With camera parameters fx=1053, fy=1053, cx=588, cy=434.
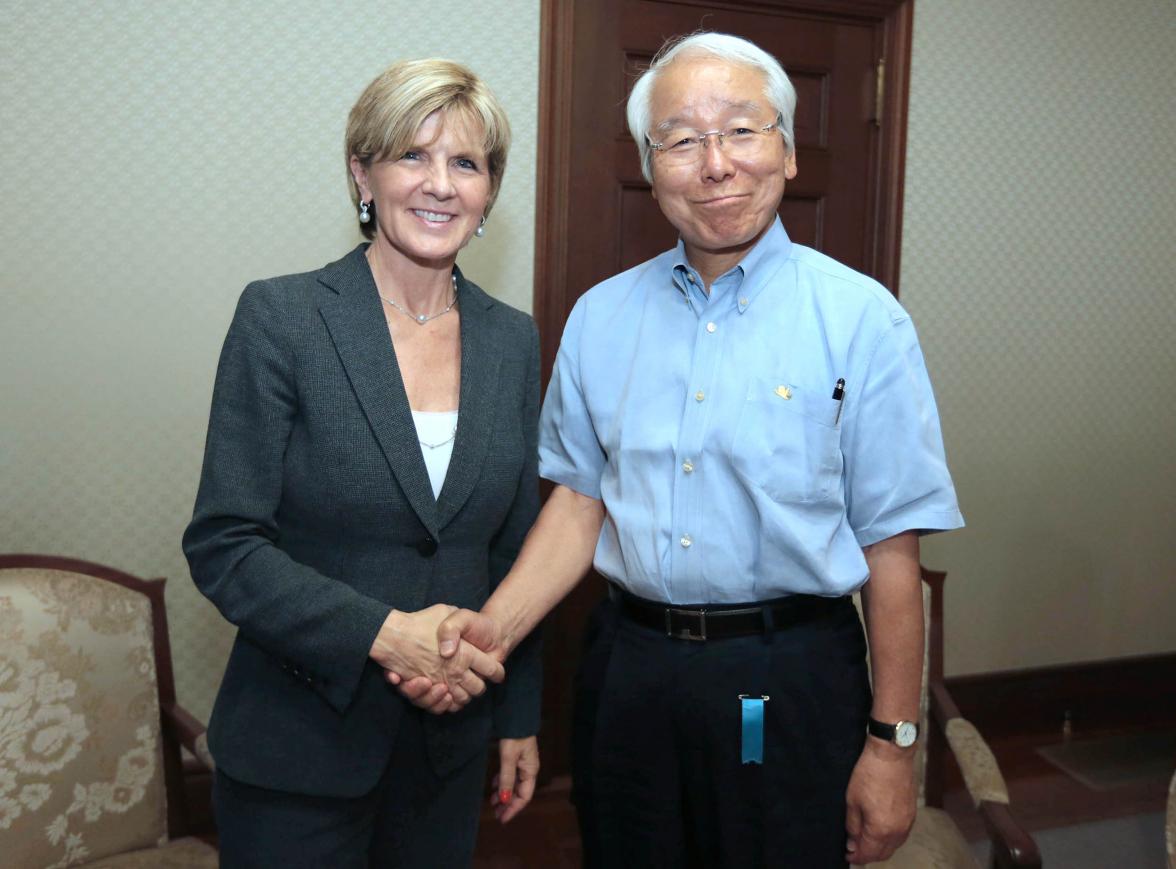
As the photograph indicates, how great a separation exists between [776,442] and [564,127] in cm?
173

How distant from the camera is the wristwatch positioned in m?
1.46

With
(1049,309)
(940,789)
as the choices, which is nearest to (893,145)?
(1049,309)

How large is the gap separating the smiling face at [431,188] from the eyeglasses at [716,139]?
0.90 ft

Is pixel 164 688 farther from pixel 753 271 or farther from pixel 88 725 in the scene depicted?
pixel 753 271

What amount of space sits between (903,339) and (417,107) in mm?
737

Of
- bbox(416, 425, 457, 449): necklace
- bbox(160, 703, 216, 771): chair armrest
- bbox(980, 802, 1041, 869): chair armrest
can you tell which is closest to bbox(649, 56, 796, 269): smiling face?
bbox(416, 425, 457, 449): necklace

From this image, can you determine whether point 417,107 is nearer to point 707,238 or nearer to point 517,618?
point 707,238

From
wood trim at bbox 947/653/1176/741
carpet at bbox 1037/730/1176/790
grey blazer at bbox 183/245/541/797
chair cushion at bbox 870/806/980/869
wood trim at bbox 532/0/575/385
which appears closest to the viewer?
grey blazer at bbox 183/245/541/797

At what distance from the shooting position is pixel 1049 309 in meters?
3.61

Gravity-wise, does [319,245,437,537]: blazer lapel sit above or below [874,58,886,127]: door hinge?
below

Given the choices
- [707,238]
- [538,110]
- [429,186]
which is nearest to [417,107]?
[429,186]

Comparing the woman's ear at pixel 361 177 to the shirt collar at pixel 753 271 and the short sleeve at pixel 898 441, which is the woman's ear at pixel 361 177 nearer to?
the shirt collar at pixel 753 271

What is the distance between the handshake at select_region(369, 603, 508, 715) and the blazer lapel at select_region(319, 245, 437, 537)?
0.12 m

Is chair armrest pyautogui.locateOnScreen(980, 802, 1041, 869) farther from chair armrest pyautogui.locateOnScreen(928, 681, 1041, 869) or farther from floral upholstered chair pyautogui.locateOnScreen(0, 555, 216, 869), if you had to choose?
floral upholstered chair pyautogui.locateOnScreen(0, 555, 216, 869)
